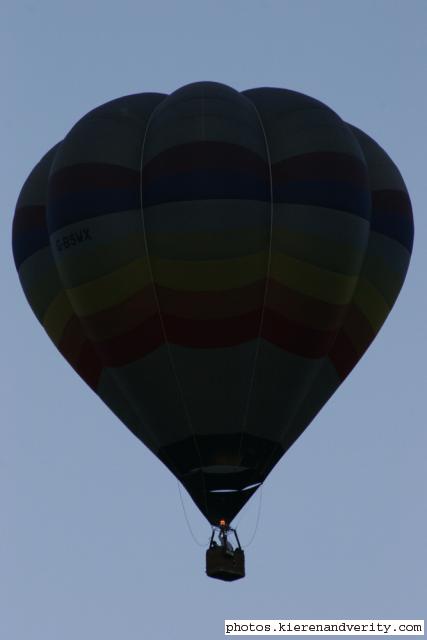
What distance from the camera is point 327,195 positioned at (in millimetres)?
35750

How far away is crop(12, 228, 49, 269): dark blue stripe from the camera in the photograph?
36969mm

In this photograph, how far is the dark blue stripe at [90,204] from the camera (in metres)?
35.6

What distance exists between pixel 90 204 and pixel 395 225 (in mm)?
5193

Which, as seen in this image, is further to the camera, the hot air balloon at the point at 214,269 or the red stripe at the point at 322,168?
the red stripe at the point at 322,168

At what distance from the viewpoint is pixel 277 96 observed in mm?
36938

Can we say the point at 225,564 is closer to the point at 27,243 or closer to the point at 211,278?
the point at 211,278

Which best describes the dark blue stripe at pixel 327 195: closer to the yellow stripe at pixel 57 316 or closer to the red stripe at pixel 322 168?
the red stripe at pixel 322 168

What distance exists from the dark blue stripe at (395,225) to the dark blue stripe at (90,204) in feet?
13.5

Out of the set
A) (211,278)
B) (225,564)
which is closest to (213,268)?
(211,278)

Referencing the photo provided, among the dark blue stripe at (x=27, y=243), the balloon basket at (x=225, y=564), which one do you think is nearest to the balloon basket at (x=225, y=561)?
the balloon basket at (x=225, y=564)

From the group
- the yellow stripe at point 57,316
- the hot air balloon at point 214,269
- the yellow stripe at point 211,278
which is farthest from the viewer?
the yellow stripe at point 57,316

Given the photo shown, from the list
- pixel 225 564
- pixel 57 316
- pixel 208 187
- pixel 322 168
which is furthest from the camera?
pixel 57 316

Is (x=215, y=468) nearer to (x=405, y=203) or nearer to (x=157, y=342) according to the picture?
(x=157, y=342)

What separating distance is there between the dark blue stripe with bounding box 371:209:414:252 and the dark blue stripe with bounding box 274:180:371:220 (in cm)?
68
